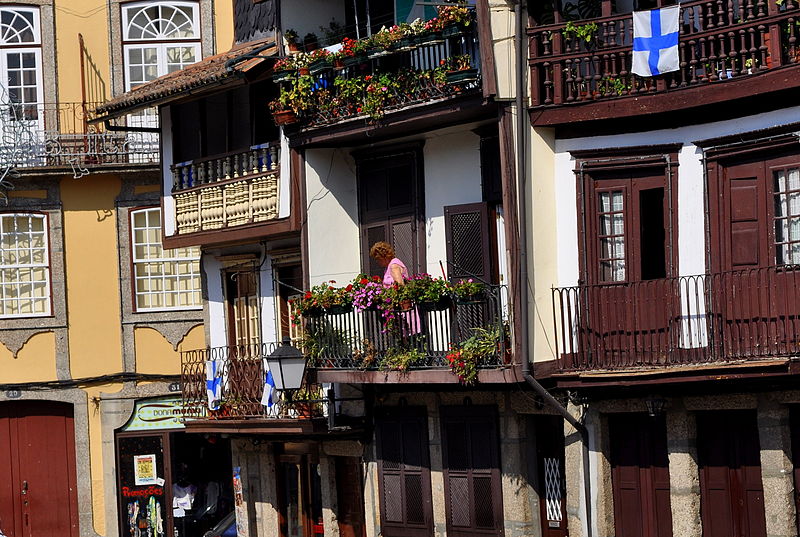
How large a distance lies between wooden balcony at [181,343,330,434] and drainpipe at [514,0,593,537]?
4.49 m

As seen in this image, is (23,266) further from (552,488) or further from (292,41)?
(552,488)

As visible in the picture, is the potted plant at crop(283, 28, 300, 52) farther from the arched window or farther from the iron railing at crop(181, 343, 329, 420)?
the arched window

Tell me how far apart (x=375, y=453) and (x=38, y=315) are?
33.1 feet

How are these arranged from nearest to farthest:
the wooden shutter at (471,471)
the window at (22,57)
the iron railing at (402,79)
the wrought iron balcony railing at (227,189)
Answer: the iron railing at (402,79) < the wooden shutter at (471,471) < the wrought iron balcony railing at (227,189) < the window at (22,57)

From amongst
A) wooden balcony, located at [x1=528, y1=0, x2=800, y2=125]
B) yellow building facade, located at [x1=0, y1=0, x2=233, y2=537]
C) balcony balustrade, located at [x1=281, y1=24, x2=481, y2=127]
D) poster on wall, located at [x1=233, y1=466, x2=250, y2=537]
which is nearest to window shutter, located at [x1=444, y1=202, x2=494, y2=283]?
balcony balustrade, located at [x1=281, y1=24, x2=481, y2=127]

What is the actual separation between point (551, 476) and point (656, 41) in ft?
18.6

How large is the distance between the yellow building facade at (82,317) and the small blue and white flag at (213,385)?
16.4 ft

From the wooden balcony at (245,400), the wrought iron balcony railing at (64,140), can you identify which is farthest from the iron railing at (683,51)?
the wrought iron balcony railing at (64,140)

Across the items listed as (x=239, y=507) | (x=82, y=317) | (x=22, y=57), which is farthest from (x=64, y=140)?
(x=239, y=507)

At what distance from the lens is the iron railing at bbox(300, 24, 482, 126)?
21969 mm

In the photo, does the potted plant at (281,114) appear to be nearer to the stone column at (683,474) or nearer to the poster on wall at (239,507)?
the poster on wall at (239,507)

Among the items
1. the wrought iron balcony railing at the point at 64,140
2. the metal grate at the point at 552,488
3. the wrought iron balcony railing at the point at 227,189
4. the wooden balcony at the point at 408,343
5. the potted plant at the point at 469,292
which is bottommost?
the metal grate at the point at 552,488

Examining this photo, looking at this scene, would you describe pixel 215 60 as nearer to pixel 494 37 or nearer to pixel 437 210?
pixel 437 210

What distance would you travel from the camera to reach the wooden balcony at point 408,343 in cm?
2166
